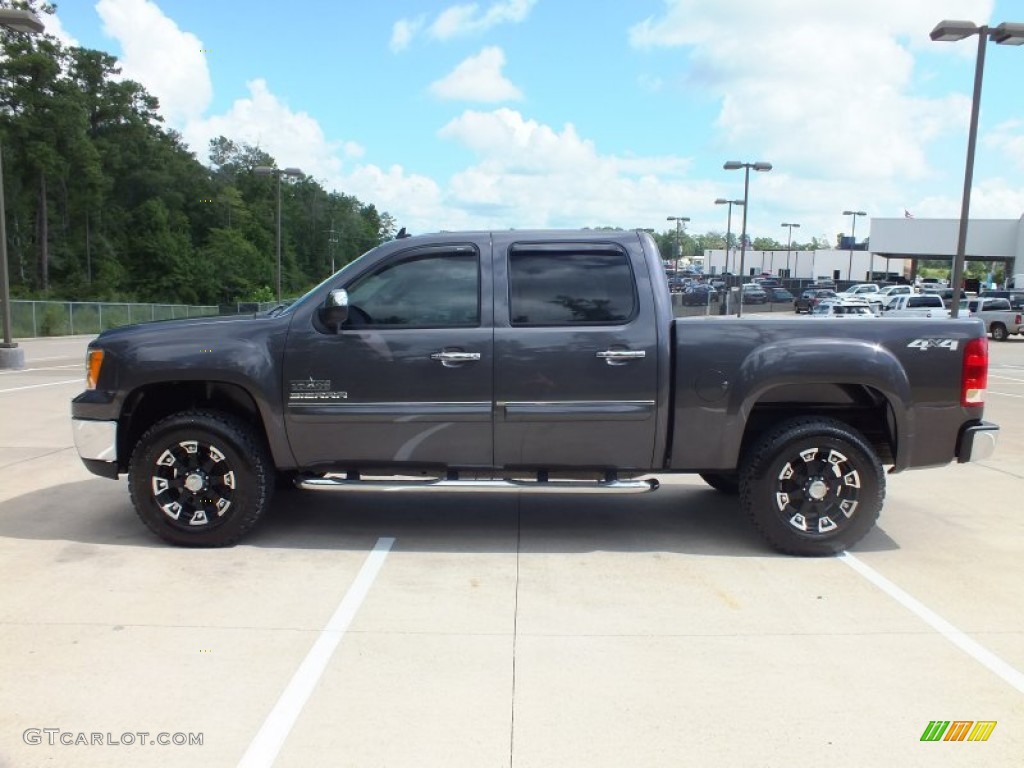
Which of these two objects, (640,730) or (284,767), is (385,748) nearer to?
(284,767)

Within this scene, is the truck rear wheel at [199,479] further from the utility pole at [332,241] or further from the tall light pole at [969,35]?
the utility pole at [332,241]

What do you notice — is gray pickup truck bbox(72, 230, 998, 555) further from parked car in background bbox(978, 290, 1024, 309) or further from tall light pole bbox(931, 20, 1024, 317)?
parked car in background bbox(978, 290, 1024, 309)

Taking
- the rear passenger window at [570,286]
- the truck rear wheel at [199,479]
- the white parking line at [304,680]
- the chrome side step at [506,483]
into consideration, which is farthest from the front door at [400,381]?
the white parking line at [304,680]

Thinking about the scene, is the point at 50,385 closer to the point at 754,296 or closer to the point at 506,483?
the point at 506,483

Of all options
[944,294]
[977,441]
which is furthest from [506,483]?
[944,294]

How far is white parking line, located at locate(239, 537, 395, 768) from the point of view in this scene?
307 cm

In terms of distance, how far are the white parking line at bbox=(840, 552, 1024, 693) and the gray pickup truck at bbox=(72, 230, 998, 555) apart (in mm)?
248

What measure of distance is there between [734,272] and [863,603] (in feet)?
376

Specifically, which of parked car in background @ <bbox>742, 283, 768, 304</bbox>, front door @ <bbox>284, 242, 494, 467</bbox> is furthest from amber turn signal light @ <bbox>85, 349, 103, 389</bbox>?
parked car in background @ <bbox>742, 283, 768, 304</bbox>

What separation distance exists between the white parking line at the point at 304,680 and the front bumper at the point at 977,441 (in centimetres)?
380

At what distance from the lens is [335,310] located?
5.04 meters

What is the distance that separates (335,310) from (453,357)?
2.57 ft

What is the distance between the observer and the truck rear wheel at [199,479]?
5.21 meters

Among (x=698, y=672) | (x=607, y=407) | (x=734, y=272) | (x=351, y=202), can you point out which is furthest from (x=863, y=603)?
(x=351, y=202)
